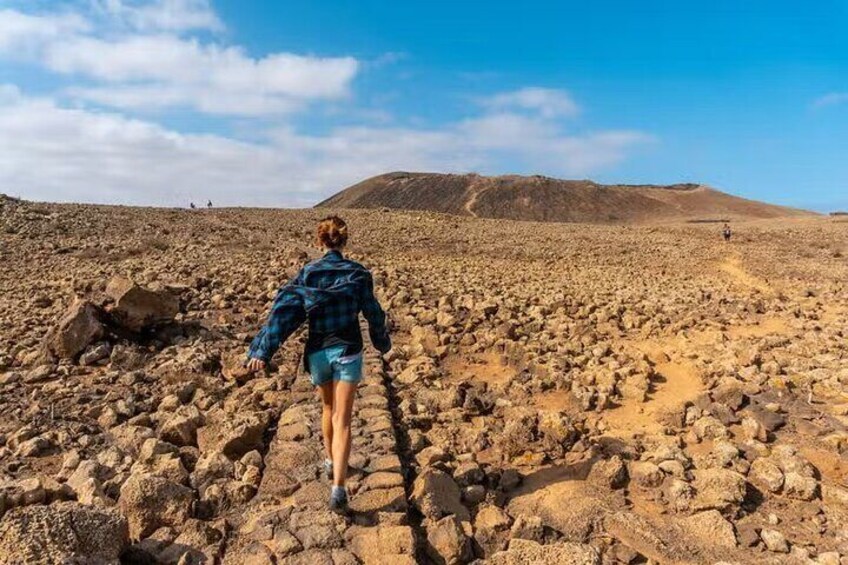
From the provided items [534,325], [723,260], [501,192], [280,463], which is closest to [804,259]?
[723,260]

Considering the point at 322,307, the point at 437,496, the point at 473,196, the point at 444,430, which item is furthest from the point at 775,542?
the point at 473,196

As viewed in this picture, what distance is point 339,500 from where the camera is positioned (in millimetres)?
3951

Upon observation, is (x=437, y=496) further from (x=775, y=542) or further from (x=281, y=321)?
(x=775, y=542)

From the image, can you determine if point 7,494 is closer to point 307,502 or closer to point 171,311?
point 307,502

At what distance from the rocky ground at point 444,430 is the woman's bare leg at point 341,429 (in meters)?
0.30

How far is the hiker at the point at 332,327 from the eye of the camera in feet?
13.3

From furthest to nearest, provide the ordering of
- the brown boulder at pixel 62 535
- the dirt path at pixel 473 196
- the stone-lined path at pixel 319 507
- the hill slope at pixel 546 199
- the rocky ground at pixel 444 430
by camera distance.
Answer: the dirt path at pixel 473 196 < the hill slope at pixel 546 199 < the rocky ground at pixel 444 430 < the stone-lined path at pixel 319 507 < the brown boulder at pixel 62 535

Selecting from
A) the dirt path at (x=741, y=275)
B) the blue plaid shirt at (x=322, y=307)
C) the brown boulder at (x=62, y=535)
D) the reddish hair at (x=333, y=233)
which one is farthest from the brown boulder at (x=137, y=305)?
the dirt path at (x=741, y=275)

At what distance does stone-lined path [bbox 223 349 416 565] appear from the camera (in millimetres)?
3566

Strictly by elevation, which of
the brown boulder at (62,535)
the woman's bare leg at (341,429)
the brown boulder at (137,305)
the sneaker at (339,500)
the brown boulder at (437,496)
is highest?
the brown boulder at (137,305)

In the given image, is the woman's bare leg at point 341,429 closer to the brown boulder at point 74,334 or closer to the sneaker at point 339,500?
the sneaker at point 339,500

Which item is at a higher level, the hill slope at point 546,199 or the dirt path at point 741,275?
the hill slope at point 546,199

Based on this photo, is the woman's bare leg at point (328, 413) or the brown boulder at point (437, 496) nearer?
the brown boulder at point (437, 496)

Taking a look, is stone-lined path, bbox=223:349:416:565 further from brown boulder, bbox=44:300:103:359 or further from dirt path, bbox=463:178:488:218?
dirt path, bbox=463:178:488:218
